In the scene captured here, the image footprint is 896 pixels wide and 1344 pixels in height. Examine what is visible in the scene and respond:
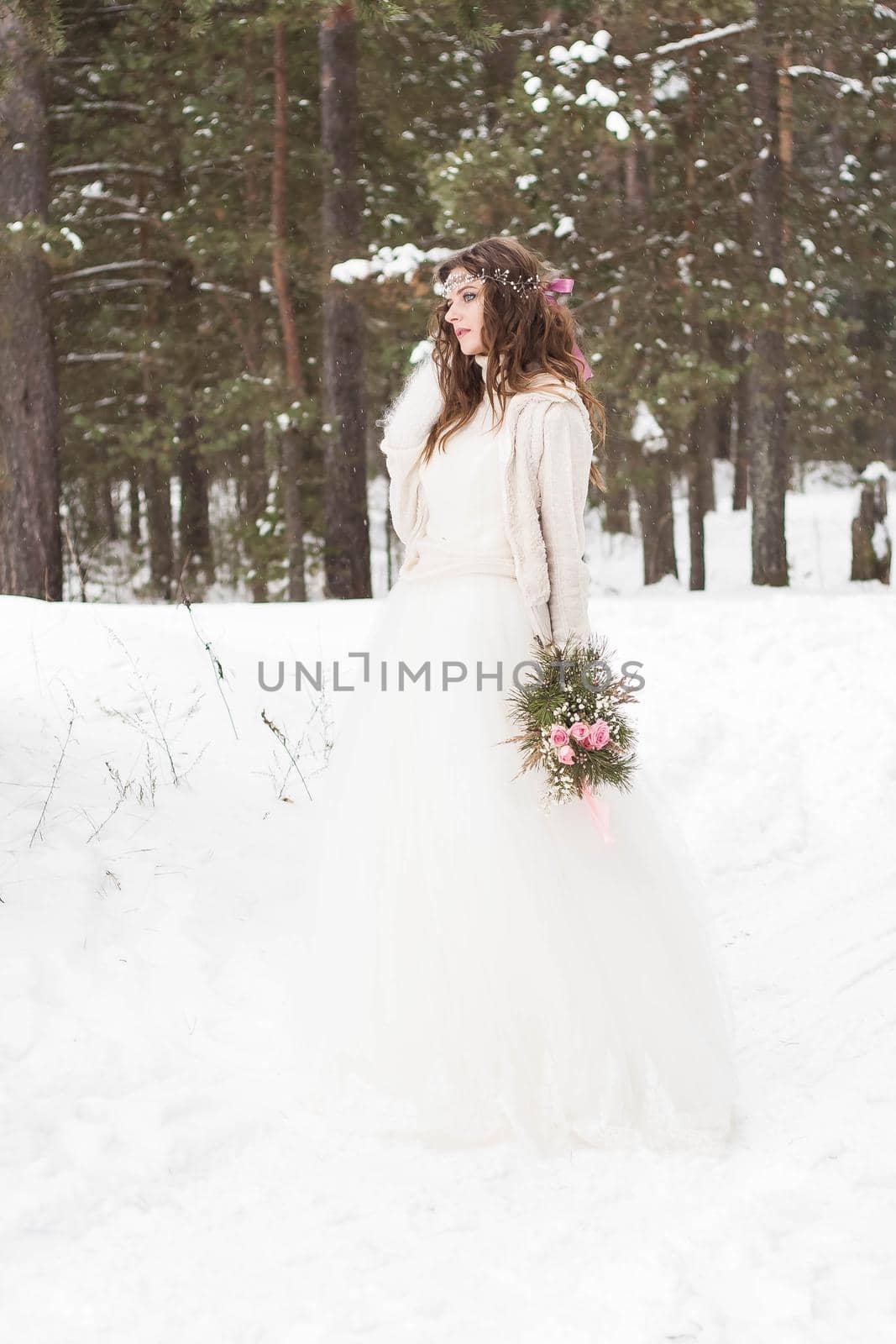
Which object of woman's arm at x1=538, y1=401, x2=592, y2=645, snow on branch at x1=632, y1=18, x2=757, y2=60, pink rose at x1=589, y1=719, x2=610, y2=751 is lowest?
pink rose at x1=589, y1=719, x2=610, y2=751

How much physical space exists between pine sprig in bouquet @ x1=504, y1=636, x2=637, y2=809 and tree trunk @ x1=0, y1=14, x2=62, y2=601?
8.05m

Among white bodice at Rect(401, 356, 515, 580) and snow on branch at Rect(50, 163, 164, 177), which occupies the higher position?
snow on branch at Rect(50, 163, 164, 177)

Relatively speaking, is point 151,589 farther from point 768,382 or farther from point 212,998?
point 212,998

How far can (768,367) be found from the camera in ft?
36.6

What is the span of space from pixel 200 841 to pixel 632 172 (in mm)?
12119

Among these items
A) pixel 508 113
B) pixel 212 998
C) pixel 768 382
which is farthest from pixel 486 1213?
pixel 768 382

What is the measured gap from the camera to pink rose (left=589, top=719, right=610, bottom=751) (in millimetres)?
3146

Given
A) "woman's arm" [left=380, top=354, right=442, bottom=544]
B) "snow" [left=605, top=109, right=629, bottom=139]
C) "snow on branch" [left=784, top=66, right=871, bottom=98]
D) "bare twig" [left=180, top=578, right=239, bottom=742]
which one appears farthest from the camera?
"snow on branch" [left=784, top=66, right=871, bottom=98]

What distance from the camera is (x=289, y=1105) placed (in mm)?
3451

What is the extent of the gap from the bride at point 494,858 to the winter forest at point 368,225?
5.46 meters

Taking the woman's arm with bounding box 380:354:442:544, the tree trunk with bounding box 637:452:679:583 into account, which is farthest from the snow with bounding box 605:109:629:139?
the tree trunk with bounding box 637:452:679:583

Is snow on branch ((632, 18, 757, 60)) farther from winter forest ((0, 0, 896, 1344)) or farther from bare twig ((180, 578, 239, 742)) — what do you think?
bare twig ((180, 578, 239, 742))

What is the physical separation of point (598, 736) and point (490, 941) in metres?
0.66

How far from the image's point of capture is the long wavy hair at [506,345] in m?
3.41
